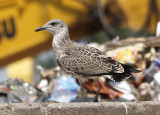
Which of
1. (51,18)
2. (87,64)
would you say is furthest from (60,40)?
(51,18)

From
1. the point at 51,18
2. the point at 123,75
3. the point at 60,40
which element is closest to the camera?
the point at 123,75

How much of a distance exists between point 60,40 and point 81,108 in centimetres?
131

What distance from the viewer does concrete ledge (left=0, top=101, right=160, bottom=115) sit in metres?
3.20

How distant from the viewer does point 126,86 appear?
5090 mm

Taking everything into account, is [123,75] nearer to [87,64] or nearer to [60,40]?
[87,64]

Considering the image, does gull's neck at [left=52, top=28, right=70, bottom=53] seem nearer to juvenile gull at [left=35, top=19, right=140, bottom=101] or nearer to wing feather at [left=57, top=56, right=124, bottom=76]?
juvenile gull at [left=35, top=19, right=140, bottom=101]

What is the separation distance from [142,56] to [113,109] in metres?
2.25

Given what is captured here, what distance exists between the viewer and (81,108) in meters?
3.32

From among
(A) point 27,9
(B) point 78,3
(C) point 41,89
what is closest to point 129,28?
(B) point 78,3

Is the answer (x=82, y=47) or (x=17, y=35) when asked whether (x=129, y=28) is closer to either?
(x=17, y=35)

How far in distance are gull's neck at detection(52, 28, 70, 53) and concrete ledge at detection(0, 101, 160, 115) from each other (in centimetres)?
119

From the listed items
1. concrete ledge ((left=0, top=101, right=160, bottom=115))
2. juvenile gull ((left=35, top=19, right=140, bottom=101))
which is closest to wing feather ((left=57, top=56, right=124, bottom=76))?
juvenile gull ((left=35, top=19, right=140, bottom=101))

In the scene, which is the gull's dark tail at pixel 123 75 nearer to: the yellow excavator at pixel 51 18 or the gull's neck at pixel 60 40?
the gull's neck at pixel 60 40

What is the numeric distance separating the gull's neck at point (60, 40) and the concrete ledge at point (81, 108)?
3.91 ft
